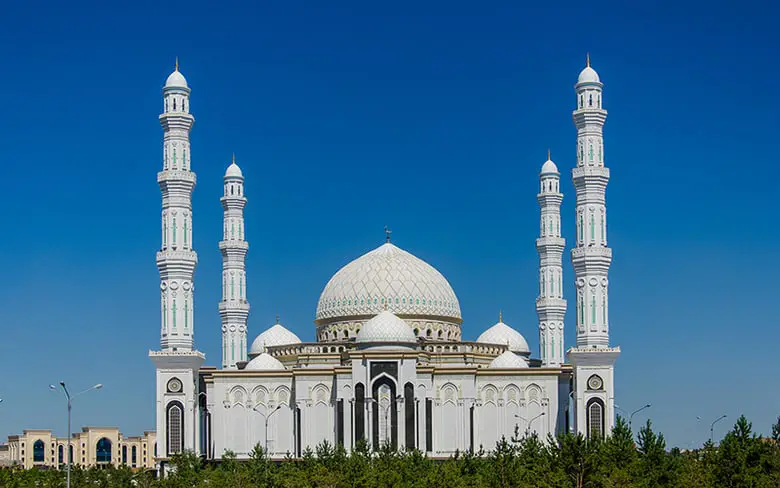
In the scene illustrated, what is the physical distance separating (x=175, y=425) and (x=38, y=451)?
79.0 meters

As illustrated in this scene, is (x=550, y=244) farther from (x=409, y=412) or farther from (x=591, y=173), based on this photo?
(x=409, y=412)

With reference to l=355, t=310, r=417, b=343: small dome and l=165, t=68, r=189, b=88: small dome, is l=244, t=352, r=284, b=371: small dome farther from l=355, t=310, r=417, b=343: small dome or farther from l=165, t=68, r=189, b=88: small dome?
l=165, t=68, r=189, b=88: small dome

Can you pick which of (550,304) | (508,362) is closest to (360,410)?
(508,362)

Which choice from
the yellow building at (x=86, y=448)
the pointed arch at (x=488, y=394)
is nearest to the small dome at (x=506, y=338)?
the pointed arch at (x=488, y=394)

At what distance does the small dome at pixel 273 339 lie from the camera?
10112cm

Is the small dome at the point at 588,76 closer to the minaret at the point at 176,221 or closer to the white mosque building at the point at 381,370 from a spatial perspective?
the white mosque building at the point at 381,370

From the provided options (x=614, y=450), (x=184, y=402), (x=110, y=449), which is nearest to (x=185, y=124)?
(x=184, y=402)

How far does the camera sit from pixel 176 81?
3556 inches

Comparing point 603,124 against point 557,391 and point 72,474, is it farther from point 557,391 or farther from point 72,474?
point 72,474

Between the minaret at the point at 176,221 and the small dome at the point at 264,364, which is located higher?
the minaret at the point at 176,221

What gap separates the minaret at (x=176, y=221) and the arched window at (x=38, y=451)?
78.8 m

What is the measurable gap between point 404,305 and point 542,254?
11.1m

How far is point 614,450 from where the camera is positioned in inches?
2419

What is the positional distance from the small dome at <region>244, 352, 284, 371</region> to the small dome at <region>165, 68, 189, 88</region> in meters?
17.3
